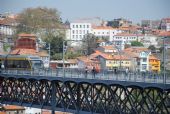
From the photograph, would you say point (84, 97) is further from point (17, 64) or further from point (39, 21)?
point (39, 21)

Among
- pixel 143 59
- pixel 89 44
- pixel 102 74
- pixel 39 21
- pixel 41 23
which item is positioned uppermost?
pixel 39 21

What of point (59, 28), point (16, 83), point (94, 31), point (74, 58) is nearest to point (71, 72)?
point (16, 83)

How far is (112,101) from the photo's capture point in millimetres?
38000

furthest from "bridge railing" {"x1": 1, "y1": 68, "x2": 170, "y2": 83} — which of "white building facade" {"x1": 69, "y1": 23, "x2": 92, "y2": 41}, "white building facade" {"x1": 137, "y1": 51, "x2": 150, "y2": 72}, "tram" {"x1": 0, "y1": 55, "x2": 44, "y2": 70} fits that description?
"white building facade" {"x1": 69, "y1": 23, "x2": 92, "y2": 41}

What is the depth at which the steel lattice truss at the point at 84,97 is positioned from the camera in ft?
113

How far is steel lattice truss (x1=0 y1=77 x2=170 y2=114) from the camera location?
34375mm

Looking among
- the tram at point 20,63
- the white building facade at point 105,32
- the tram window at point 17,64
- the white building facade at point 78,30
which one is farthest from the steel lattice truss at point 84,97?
the white building facade at point 105,32

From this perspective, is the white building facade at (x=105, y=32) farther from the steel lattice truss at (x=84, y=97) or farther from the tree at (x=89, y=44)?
the steel lattice truss at (x=84, y=97)

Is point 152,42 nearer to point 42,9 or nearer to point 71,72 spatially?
point 42,9

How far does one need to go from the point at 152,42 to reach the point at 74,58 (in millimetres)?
32591

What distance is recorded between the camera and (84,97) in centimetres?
3838

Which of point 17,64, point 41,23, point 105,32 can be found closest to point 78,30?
point 105,32

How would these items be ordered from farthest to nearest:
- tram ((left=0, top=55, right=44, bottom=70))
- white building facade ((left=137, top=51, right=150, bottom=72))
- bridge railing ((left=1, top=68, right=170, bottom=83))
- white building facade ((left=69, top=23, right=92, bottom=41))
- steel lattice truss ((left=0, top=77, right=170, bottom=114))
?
white building facade ((left=69, top=23, right=92, bottom=41)) < white building facade ((left=137, top=51, right=150, bottom=72)) < tram ((left=0, top=55, right=44, bottom=70)) < steel lattice truss ((left=0, top=77, right=170, bottom=114)) < bridge railing ((left=1, top=68, right=170, bottom=83))

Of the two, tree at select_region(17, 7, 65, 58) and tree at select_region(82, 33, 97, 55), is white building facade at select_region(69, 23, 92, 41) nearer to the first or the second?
tree at select_region(17, 7, 65, 58)
